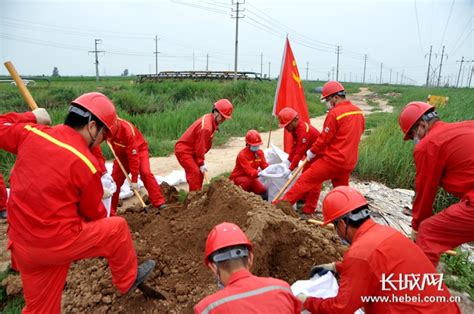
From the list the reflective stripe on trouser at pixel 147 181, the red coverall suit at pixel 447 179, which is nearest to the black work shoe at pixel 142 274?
the reflective stripe on trouser at pixel 147 181

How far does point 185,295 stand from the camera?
2.87m

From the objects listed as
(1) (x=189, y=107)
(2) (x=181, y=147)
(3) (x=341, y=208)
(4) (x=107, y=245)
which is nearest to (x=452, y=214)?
(3) (x=341, y=208)

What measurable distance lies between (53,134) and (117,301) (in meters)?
1.52

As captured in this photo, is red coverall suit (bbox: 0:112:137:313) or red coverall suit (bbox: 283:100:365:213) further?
red coverall suit (bbox: 283:100:365:213)

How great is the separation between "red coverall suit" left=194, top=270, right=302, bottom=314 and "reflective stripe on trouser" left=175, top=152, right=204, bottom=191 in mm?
3552

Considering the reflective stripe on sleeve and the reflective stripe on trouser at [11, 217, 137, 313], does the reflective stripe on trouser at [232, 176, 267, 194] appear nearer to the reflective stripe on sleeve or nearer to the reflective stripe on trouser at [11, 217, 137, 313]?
the reflective stripe on trouser at [11, 217, 137, 313]

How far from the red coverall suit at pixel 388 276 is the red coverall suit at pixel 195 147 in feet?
10.9

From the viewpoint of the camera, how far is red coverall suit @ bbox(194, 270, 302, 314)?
1637 millimetres

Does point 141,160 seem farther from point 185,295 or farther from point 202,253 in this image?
point 185,295

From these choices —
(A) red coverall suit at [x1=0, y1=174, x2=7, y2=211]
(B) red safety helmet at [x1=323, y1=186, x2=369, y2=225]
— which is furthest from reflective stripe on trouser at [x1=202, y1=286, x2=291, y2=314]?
(A) red coverall suit at [x1=0, y1=174, x2=7, y2=211]

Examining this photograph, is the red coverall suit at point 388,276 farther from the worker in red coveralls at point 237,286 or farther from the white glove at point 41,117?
the white glove at point 41,117

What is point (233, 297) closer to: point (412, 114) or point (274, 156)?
point (412, 114)

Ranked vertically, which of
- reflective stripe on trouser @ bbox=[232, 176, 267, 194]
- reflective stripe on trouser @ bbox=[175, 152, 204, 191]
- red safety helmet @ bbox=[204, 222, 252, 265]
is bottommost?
reflective stripe on trouser @ bbox=[232, 176, 267, 194]

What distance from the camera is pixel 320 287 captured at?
267cm
